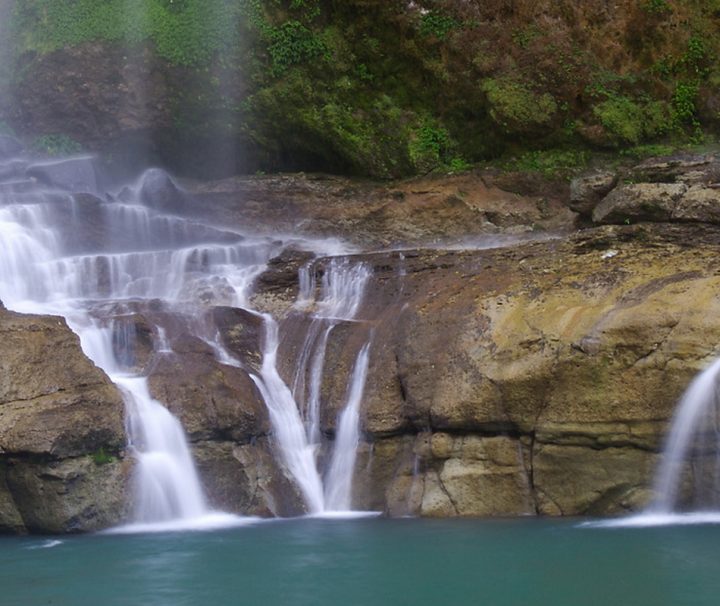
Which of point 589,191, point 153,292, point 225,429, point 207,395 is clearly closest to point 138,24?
point 153,292

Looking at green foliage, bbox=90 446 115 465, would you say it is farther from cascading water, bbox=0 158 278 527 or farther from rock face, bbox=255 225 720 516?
rock face, bbox=255 225 720 516

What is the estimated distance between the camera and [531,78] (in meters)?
21.8

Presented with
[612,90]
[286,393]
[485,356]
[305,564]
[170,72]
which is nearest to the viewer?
[305,564]

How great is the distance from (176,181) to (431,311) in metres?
11.8

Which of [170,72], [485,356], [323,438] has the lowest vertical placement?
[323,438]

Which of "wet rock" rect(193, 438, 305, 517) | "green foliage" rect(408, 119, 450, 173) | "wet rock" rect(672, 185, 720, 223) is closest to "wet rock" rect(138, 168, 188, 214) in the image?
"green foliage" rect(408, 119, 450, 173)

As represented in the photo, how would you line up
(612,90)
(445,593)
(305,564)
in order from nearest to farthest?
(445,593), (305,564), (612,90)

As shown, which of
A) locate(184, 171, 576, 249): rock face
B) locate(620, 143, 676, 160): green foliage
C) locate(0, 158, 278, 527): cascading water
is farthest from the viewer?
locate(620, 143, 676, 160): green foliage

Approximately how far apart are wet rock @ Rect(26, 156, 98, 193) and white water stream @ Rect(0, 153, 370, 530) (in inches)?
3.0

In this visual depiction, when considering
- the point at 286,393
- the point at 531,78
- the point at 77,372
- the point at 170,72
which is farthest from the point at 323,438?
the point at 170,72

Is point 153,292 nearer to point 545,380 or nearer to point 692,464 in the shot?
point 545,380

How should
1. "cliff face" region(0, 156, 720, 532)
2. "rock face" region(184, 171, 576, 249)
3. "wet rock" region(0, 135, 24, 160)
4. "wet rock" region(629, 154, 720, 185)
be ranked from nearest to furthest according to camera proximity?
"cliff face" region(0, 156, 720, 532) < "wet rock" region(629, 154, 720, 185) < "rock face" region(184, 171, 576, 249) < "wet rock" region(0, 135, 24, 160)

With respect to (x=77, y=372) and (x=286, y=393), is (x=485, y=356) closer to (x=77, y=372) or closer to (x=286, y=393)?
(x=286, y=393)

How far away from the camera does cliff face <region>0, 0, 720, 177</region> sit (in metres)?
Result: 21.5
